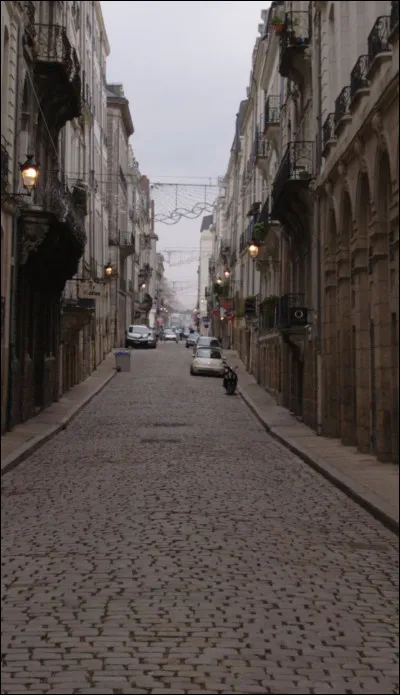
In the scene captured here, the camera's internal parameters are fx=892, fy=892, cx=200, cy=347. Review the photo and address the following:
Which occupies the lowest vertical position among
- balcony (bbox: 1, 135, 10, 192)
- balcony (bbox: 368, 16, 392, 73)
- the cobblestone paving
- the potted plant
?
the cobblestone paving

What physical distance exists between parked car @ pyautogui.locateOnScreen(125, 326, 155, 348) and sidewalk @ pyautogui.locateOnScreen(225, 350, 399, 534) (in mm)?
19274

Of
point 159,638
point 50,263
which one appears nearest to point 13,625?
point 159,638

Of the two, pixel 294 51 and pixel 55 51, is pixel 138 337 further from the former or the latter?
pixel 55 51

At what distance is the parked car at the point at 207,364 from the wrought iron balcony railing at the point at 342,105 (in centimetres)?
3769

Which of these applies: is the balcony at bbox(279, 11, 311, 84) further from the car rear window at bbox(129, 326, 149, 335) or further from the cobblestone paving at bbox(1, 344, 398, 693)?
the car rear window at bbox(129, 326, 149, 335)

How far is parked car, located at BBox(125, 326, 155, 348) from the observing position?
187 ft

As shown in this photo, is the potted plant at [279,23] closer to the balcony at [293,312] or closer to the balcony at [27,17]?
the balcony at [293,312]

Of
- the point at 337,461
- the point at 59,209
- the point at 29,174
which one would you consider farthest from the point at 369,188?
the point at 59,209

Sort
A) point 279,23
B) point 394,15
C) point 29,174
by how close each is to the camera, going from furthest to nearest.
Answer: point 279,23 < point 29,174 < point 394,15

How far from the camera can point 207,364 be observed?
133 feet

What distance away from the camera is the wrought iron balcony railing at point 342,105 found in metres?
2.05

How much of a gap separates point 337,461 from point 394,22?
9134 millimetres

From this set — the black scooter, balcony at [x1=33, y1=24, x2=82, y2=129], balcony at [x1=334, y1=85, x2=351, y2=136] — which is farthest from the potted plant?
balcony at [x1=334, y1=85, x2=351, y2=136]

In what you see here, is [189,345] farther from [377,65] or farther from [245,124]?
[377,65]
